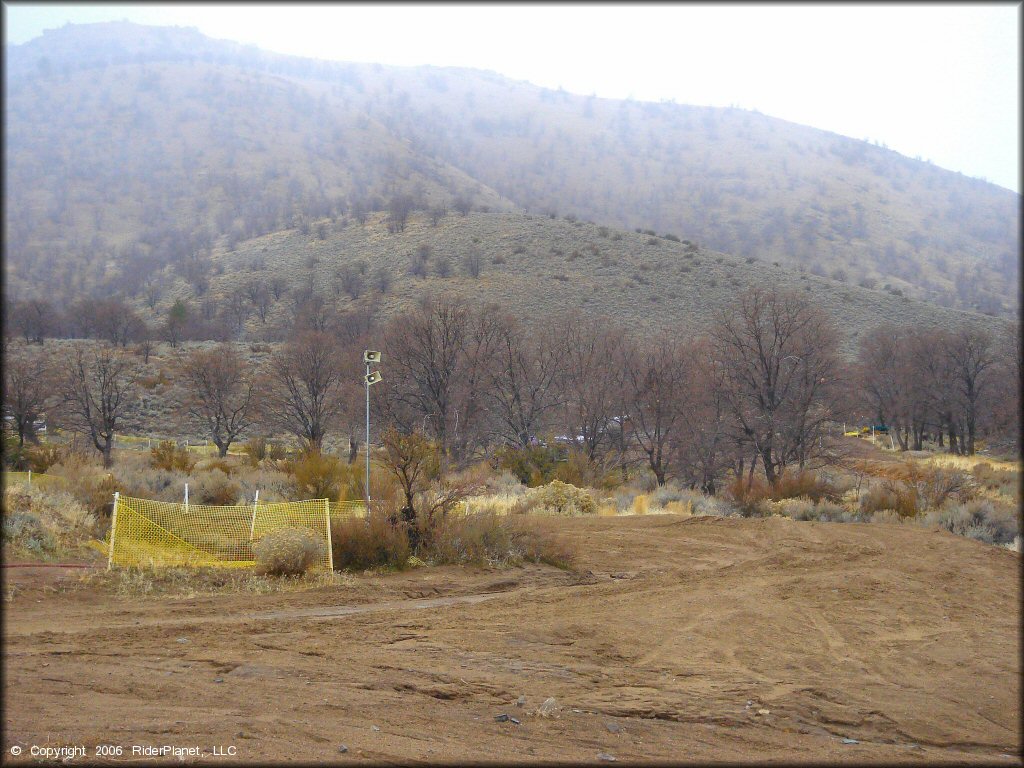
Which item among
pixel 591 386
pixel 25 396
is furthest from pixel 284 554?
pixel 591 386

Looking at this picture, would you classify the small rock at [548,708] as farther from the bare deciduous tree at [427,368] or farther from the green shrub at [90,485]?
the bare deciduous tree at [427,368]

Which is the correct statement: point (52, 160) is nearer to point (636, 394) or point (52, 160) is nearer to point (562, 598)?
point (636, 394)

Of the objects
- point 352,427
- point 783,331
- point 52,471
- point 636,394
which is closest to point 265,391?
point 352,427

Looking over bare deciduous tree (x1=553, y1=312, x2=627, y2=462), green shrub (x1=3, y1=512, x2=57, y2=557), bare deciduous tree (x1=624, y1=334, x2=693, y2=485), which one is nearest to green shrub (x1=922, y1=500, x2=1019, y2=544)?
bare deciduous tree (x1=624, y1=334, x2=693, y2=485)

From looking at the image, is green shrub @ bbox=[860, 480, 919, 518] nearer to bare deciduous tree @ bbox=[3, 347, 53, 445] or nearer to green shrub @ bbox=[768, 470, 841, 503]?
green shrub @ bbox=[768, 470, 841, 503]

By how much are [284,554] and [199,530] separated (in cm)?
343

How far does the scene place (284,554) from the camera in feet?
45.5

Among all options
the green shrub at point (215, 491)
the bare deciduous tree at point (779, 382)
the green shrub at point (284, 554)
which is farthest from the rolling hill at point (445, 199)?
the bare deciduous tree at point (779, 382)

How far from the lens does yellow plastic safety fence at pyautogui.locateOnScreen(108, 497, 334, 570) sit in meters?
14.3

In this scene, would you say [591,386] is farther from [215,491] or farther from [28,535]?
[28,535]

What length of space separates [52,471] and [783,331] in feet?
91.4

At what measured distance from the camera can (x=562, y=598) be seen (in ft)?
44.4

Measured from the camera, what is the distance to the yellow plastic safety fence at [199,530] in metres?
14.3

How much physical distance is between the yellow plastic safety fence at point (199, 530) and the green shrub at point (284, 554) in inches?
19.5
